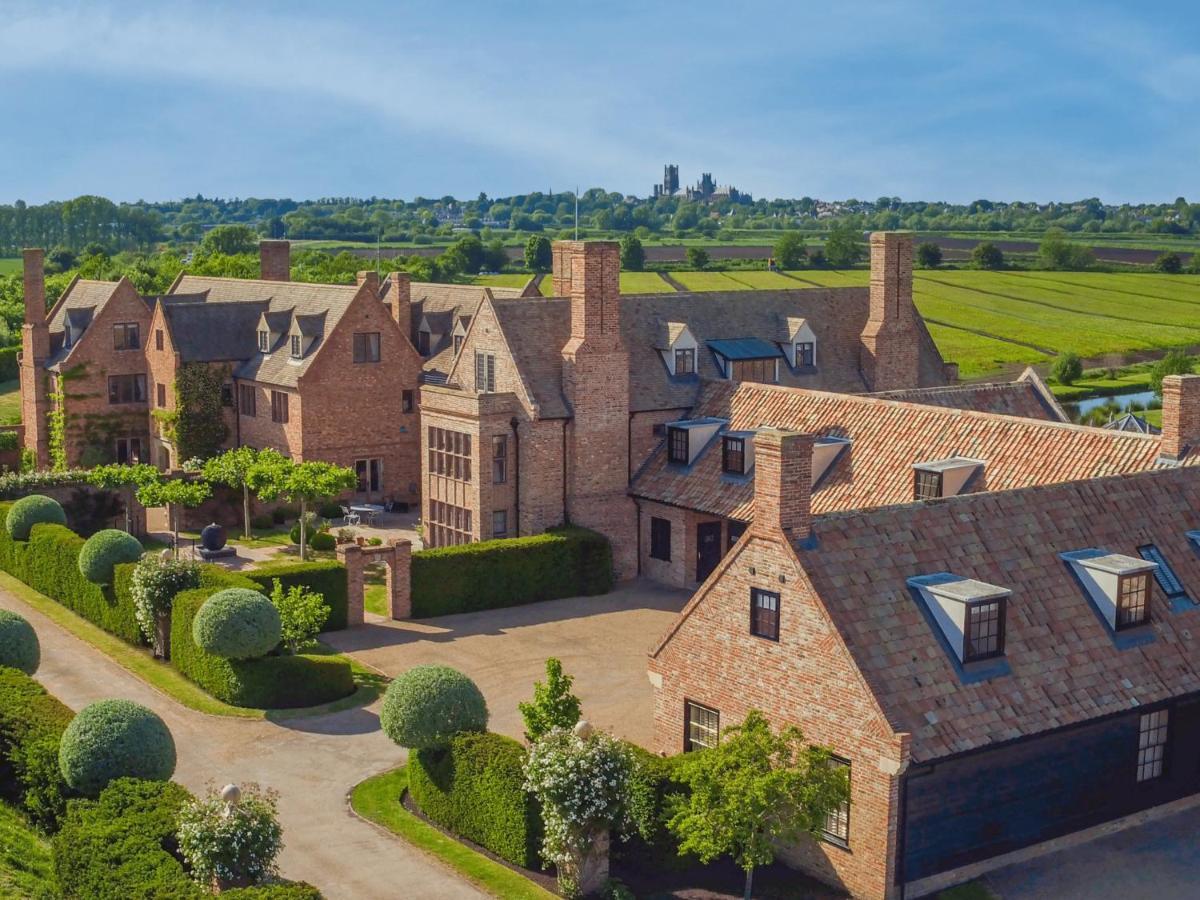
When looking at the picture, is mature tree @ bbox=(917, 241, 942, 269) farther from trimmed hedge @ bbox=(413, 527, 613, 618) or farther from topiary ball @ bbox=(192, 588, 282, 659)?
topiary ball @ bbox=(192, 588, 282, 659)

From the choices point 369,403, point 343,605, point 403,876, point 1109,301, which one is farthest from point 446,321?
point 1109,301

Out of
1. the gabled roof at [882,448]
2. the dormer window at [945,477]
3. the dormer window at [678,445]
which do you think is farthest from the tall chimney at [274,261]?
the dormer window at [945,477]

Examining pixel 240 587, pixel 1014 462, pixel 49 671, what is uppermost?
pixel 1014 462

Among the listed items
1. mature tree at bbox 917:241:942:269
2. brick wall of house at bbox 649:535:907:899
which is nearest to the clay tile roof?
brick wall of house at bbox 649:535:907:899

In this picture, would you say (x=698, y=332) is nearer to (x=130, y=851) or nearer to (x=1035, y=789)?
(x=1035, y=789)

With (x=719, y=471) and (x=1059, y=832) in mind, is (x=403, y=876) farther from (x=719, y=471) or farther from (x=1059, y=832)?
(x=719, y=471)
